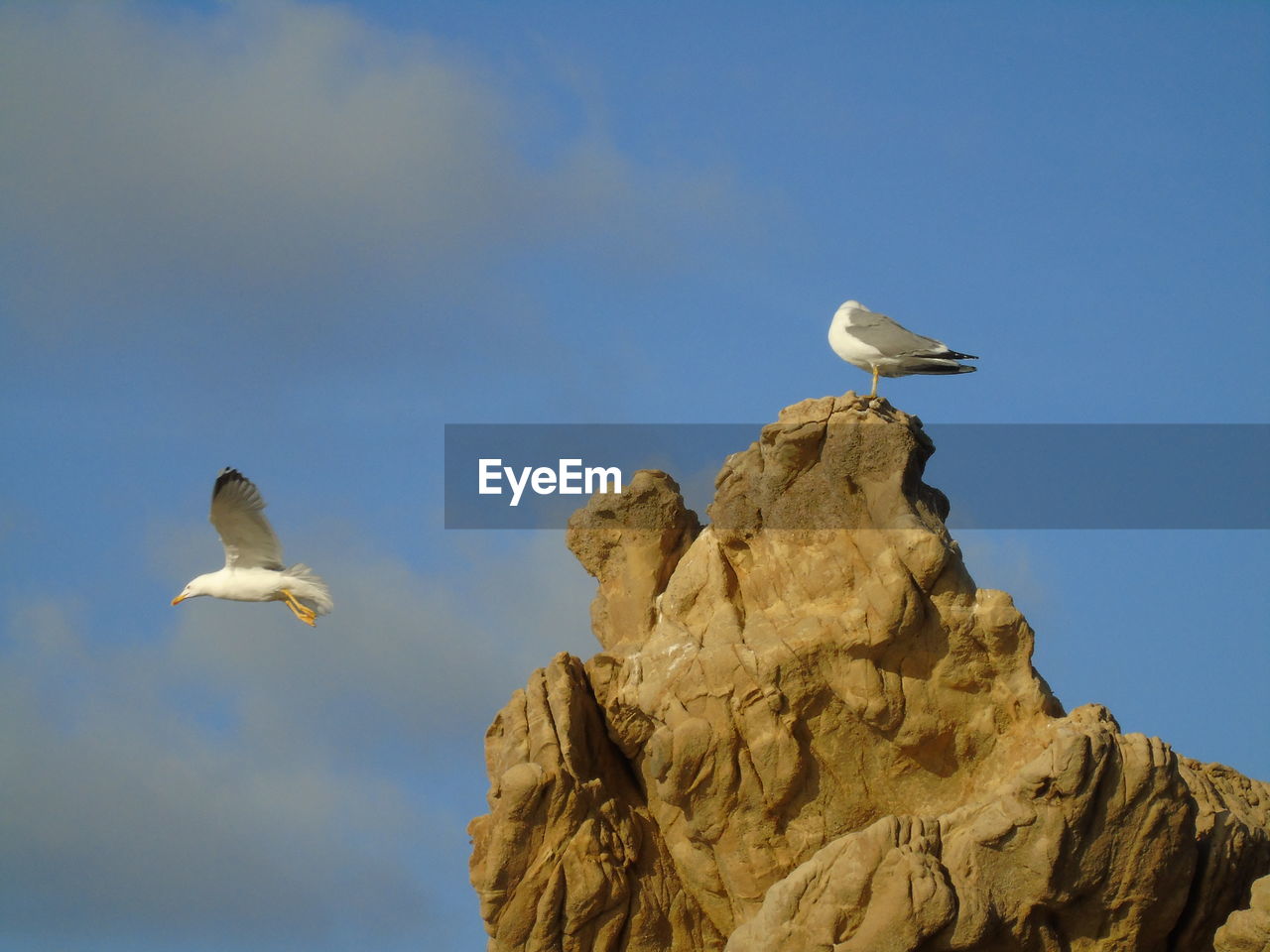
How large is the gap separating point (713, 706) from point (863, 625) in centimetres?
191

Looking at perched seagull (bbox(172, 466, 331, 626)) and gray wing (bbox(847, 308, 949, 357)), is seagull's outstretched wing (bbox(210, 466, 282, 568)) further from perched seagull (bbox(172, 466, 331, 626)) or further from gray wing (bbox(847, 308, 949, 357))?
gray wing (bbox(847, 308, 949, 357))

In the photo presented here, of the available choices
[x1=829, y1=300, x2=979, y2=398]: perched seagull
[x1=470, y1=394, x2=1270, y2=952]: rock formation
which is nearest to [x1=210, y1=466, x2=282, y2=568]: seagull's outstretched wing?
[x1=470, y1=394, x2=1270, y2=952]: rock formation

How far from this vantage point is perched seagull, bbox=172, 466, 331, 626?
24.6 meters

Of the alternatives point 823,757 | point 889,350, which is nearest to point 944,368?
point 889,350

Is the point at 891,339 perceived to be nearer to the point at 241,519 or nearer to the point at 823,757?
the point at 823,757

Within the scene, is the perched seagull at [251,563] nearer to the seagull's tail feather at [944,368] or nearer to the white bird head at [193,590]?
the white bird head at [193,590]

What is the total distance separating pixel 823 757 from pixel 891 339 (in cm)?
474

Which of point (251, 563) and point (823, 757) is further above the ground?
point (251, 563)

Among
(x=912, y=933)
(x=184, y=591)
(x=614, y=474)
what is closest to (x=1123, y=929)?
(x=912, y=933)

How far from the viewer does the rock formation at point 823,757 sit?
68.1 feet

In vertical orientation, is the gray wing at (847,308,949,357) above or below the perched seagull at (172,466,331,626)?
above

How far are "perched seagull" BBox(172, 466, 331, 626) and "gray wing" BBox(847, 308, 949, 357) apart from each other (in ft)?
24.4

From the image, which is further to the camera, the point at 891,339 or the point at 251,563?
the point at 251,563

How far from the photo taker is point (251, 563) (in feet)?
83.4
